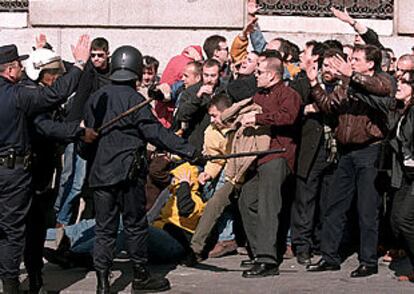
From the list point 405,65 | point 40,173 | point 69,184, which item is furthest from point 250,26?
point 40,173

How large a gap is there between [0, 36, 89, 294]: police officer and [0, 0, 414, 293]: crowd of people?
12mm

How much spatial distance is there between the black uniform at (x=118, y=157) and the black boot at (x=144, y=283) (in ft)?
1.03

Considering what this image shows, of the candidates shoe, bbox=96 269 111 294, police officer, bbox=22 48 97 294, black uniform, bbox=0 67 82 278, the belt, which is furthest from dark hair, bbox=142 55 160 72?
shoe, bbox=96 269 111 294

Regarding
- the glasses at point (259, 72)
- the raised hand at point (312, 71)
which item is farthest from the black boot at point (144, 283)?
the raised hand at point (312, 71)

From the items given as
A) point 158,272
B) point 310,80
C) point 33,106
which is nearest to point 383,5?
point 310,80

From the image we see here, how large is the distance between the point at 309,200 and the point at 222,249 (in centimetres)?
107

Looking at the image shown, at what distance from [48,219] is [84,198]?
71.1 inches

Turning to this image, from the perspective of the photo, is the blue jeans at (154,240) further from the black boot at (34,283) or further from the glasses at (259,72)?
the glasses at (259,72)

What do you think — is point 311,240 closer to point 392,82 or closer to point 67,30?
point 392,82

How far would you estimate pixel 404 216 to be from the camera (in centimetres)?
1046

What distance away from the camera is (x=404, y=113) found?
10.7m

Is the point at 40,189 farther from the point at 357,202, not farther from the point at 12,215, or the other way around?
the point at 357,202

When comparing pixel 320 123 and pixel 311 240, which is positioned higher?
pixel 320 123

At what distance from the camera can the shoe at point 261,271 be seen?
36.2 feet
